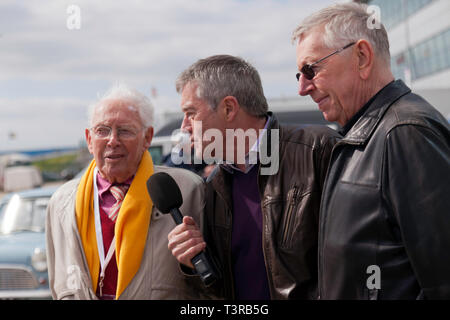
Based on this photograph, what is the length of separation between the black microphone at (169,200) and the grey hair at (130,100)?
48 cm

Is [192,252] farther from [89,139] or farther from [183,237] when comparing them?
[89,139]

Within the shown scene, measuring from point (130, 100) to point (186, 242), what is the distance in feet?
3.18

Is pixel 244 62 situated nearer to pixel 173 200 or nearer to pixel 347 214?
pixel 173 200

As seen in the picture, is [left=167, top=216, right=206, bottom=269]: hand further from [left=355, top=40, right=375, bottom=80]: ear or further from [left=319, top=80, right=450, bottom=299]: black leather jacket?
[left=355, top=40, right=375, bottom=80]: ear

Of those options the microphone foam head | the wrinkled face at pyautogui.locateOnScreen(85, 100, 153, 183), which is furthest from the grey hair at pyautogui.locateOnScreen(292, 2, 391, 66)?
the wrinkled face at pyautogui.locateOnScreen(85, 100, 153, 183)

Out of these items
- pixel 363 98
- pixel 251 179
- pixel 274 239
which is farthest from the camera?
pixel 251 179

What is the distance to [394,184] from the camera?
1.47m

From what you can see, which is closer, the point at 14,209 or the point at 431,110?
the point at 431,110

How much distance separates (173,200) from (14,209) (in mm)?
5418

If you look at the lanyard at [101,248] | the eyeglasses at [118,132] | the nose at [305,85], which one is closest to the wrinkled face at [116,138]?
the eyeglasses at [118,132]

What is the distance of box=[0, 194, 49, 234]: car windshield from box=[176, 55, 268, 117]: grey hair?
190 inches

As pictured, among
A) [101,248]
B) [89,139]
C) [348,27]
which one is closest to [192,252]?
[101,248]

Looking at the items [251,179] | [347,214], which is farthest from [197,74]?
[347,214]

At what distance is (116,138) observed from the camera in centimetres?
246
